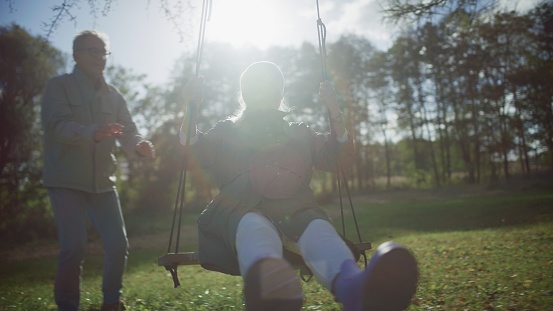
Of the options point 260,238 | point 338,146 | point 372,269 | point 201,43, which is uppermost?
point 201,43

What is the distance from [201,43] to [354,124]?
86.1 feet

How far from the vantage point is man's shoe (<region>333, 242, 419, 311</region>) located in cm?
171

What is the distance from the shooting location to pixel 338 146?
2.71 metres

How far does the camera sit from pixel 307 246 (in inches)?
81.0

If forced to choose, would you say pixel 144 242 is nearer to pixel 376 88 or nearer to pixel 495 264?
pixel 495 264

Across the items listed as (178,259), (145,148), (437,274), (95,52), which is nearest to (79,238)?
(145,148)

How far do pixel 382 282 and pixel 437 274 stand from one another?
13.6ft

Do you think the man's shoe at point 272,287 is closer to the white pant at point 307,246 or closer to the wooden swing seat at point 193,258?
the white pant at point 307,246

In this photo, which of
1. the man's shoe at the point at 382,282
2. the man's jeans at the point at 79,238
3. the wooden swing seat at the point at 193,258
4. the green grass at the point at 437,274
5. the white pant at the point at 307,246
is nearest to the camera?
the man's shoe at the point at 382,282

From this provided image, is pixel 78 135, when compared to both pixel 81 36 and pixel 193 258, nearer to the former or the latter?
pixel 81 36

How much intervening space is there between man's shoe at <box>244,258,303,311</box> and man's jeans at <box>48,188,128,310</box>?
1.65m

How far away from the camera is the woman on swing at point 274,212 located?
5.80ft

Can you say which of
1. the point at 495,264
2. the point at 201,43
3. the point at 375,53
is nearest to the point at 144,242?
the point at 495,264

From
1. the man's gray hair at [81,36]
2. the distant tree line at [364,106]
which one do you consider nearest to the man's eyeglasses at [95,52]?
the man's gray hair at [81,36]
